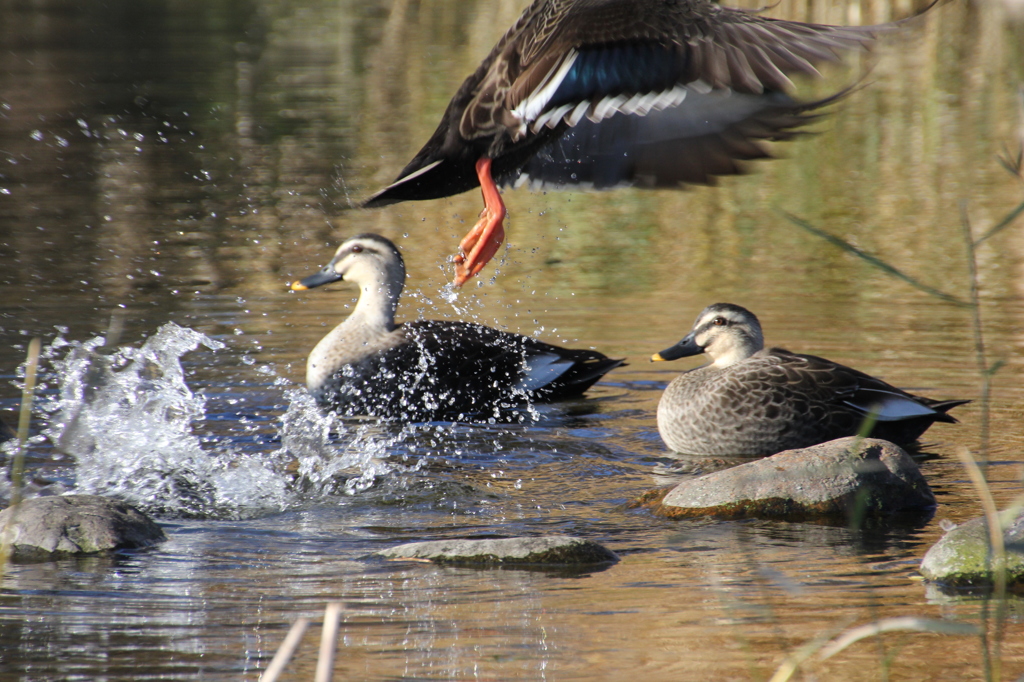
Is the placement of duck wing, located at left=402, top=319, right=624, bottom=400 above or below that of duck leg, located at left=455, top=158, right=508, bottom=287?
below

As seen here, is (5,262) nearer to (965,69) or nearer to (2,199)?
(2,199)

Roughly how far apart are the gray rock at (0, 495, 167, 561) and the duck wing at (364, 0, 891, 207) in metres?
Answer: 1.43

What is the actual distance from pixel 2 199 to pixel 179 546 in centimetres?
824

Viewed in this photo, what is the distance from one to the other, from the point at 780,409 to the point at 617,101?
2.23m

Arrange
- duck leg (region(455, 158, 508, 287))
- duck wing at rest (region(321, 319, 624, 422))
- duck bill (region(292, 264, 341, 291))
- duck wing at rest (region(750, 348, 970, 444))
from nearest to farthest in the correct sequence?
duck leg (region(455, 158, 508, 287)), duck wing at rest (region(750, 348, 970, 444)), duck wing at rest (region(321, 319, 624, 422)), duck bill (region(292, 264, 341, 291))

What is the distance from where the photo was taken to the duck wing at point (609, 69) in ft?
13.0

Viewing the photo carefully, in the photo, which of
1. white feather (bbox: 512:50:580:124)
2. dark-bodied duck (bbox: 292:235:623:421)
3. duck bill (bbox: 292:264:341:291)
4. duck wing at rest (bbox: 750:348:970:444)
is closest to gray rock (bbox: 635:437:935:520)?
duck wing at rest (bbox: 750:348:970:444)

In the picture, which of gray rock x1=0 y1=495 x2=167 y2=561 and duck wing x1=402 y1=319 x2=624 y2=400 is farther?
duck wing x1=402 y1=319 x2=624 y2=400

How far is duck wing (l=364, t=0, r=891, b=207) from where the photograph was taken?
3957mm

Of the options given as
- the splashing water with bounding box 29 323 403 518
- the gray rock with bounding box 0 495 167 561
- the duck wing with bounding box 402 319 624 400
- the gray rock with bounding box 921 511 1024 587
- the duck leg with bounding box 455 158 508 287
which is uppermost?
the duck leg with bounding box 455 158 508 287

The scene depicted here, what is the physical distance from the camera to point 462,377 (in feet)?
22.5

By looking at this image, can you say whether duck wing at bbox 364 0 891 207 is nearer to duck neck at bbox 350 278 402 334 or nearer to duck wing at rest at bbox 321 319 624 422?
duck wing at rest at bbox 321 319 624 422

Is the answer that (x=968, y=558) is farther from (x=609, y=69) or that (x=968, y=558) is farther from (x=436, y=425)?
(x=436, y=425)

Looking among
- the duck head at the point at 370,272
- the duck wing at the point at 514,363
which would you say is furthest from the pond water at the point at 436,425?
the duck head at the point at 370,272
